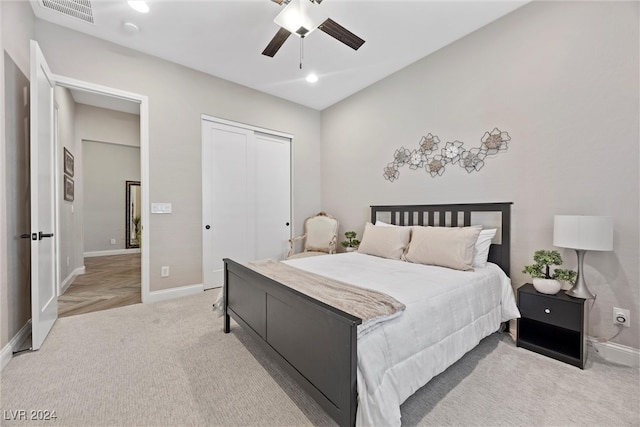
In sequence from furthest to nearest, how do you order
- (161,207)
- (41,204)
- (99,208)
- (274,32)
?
(99,208), (161,207), (274,32), (41,204)

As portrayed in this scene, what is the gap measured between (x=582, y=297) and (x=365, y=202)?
8.61 feet

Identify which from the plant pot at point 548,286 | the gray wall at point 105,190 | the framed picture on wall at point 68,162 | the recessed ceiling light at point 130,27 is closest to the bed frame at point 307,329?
the plant pot at point 548,286

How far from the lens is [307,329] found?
1.42 metres

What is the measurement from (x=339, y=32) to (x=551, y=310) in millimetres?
2878

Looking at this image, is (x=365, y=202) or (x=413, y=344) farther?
(x=365, y=202)

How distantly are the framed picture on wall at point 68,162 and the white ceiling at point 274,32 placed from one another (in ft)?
6.38

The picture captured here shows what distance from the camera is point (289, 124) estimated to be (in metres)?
4.55

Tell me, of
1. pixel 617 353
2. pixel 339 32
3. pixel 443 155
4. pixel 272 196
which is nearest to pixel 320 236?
pixel 272 196

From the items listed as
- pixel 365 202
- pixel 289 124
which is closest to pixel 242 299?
pixel 365 202

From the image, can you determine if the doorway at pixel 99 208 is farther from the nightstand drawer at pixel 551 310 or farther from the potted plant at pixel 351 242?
the nightstand drawer at pixel 551 310

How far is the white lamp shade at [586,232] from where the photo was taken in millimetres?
1871

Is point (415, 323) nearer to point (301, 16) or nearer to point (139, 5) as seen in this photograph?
point (301, 16)

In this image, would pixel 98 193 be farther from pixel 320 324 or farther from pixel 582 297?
pixel 582 297

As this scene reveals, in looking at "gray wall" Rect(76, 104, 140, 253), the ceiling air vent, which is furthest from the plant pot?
"gray wall" Rect(76, 104, 140, 253)
